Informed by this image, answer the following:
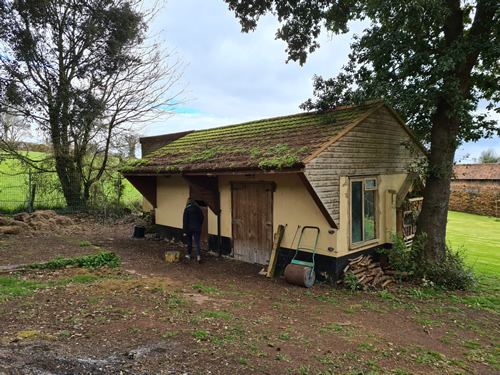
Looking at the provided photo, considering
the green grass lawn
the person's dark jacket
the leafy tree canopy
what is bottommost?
the green grass lawn

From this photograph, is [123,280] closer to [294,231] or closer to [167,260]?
[167,260]

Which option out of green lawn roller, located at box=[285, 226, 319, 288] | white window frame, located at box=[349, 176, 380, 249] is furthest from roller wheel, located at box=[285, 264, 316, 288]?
white window frame, located at box=[349, 176, 380, 249]

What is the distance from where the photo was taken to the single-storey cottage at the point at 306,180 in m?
7.84

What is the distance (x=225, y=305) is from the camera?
625 centimetres

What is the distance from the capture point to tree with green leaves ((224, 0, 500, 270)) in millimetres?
7668

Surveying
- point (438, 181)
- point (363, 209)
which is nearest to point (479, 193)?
point (438, 181)

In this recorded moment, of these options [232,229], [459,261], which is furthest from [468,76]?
[232,229]

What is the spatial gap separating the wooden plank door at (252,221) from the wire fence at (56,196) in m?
10.8

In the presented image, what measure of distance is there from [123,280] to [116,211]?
12.9m

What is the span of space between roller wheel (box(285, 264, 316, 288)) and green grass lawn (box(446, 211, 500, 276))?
19.5 ft

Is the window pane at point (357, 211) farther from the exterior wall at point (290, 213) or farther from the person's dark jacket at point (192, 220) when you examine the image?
the person's dark jacket at point (192, 220)

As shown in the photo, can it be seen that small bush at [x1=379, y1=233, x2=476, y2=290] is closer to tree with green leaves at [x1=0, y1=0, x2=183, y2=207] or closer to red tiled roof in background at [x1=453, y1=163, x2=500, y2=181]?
tree with green leaves at [x1=0, y1=0, x2=183, y2=207]

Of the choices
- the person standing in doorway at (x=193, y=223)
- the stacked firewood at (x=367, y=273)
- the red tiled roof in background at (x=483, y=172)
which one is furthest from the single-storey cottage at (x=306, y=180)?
the red tiled roof in background at (x=483, y=172)

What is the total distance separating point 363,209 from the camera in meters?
8.91
